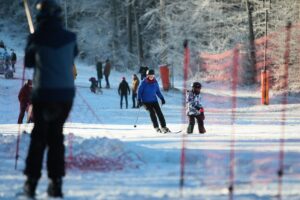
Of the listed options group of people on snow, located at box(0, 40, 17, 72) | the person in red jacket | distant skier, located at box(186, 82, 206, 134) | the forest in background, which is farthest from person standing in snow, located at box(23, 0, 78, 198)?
the forest in background

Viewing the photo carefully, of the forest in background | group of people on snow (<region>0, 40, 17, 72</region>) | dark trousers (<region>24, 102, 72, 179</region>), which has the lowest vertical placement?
dark trousers (<region>24, 102, 72, 179</region>)

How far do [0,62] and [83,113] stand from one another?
10086mm

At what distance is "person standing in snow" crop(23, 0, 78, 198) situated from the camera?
595 centimetres

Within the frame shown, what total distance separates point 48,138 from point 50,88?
0.59m

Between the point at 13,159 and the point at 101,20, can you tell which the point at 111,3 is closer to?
the point at 101,20

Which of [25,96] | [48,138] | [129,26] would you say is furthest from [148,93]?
[129,26]

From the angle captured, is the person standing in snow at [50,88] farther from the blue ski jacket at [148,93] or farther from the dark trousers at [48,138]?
the blue ski jacket at [148,93]

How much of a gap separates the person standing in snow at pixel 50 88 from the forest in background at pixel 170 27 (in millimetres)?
24867

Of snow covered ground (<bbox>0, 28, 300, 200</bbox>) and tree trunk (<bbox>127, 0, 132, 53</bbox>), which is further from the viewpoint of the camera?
tree trunk (<bbox>127, 0, 132, 53</bbox>)

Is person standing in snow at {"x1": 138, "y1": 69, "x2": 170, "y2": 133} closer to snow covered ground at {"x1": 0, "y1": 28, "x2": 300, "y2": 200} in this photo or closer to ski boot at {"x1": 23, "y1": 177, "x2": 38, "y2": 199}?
snow covered ground at {"x1": 0, "y1": 28, "x2": 300, "y2": 200}

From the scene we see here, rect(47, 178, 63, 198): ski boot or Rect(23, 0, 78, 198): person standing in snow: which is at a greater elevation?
Rect(23, 0, 78, 198): person standing in snow

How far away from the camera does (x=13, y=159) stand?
9.26m

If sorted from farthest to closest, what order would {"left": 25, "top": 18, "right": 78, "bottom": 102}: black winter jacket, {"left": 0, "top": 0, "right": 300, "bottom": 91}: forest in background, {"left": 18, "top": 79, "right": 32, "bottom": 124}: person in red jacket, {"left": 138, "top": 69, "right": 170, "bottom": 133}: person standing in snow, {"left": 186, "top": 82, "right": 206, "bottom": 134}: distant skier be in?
{"left": 0, "top": 0, "right": 300, "bottom": 91}: forest in background
{"left": 18, "top": 79, "right": 32, "bottom": 124}: person in red jacket
{"left": 138, "top": 69, "right": 170, "bottom": 133}: person standing in snow
{"left": 186, "top": 82, "right": 206, "bottom": 134}: distant skier
{"left": 25, "top": 18, "right": 78, "bottom": 102}: black winter jacket

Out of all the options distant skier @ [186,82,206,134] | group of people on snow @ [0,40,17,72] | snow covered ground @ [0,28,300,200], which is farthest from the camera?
group of people on snow @ [0,40,17,72]
